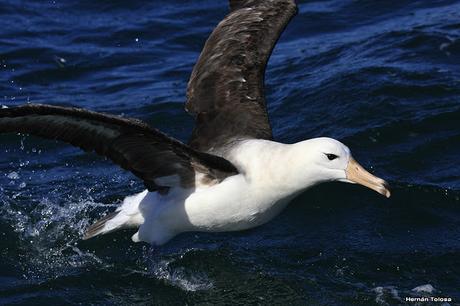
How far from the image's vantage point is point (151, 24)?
13789 millimetres

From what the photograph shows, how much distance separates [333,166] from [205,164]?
897 millimetres

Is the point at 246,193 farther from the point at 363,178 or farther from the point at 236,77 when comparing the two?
the point at 236,77

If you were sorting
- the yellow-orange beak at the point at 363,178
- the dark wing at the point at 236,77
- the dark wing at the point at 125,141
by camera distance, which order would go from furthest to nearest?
1. the dark wing at the point at 236,77
2. the yellow-orange beak at the point at 363,178
3. the dark wing at the point at 125,141

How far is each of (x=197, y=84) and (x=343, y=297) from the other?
247 cm

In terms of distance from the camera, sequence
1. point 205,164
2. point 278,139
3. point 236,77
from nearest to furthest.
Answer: point 205,164 → point 236,77 → point 278,139

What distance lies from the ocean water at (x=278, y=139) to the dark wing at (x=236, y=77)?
911 millimetres

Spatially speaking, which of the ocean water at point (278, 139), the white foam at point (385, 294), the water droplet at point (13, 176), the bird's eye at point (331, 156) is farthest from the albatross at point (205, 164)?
the water droplet at point (13, 176)

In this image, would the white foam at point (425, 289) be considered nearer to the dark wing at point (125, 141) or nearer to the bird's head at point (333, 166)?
the bird's head at point (333, 166)

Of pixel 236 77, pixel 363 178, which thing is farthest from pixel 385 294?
pixel 236 77

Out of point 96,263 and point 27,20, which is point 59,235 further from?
point 27,20

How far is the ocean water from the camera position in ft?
23.7

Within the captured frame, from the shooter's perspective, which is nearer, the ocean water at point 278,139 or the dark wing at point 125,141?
the dark wing at point 125,141

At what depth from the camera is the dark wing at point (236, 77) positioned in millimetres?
7801

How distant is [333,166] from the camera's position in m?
6.66
